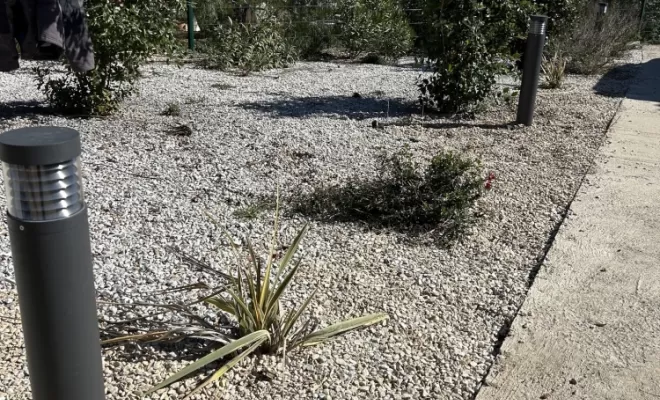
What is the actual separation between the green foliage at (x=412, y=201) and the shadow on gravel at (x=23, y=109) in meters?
3.82

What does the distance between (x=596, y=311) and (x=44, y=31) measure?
9.67 ft

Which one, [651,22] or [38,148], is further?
[651,22]

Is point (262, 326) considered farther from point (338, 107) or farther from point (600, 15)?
point (600, 15)

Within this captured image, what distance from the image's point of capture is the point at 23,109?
7.74 metres

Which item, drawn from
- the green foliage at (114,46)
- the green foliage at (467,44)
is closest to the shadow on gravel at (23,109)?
the green foliage at (114,46)

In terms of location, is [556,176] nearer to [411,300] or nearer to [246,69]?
[411,300]

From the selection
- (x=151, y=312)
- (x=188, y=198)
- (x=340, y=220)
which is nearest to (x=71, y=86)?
(x=188, y=198)

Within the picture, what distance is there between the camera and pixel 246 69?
1118cm

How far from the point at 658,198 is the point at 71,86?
5.93 meters

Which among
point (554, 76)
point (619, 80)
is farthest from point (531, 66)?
point (619, 80)

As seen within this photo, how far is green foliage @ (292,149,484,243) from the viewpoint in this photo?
4754mm

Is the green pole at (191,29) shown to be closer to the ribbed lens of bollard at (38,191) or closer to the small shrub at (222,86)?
the small shrub at (222,86)

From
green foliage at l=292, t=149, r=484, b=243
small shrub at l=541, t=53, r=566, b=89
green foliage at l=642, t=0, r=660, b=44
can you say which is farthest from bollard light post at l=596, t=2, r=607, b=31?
green foliage at l=292, t=149, r=484, b=243

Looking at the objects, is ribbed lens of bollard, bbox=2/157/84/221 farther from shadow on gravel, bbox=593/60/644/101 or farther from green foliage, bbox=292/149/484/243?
shadow on gravel, bbox=593/60/644/101
